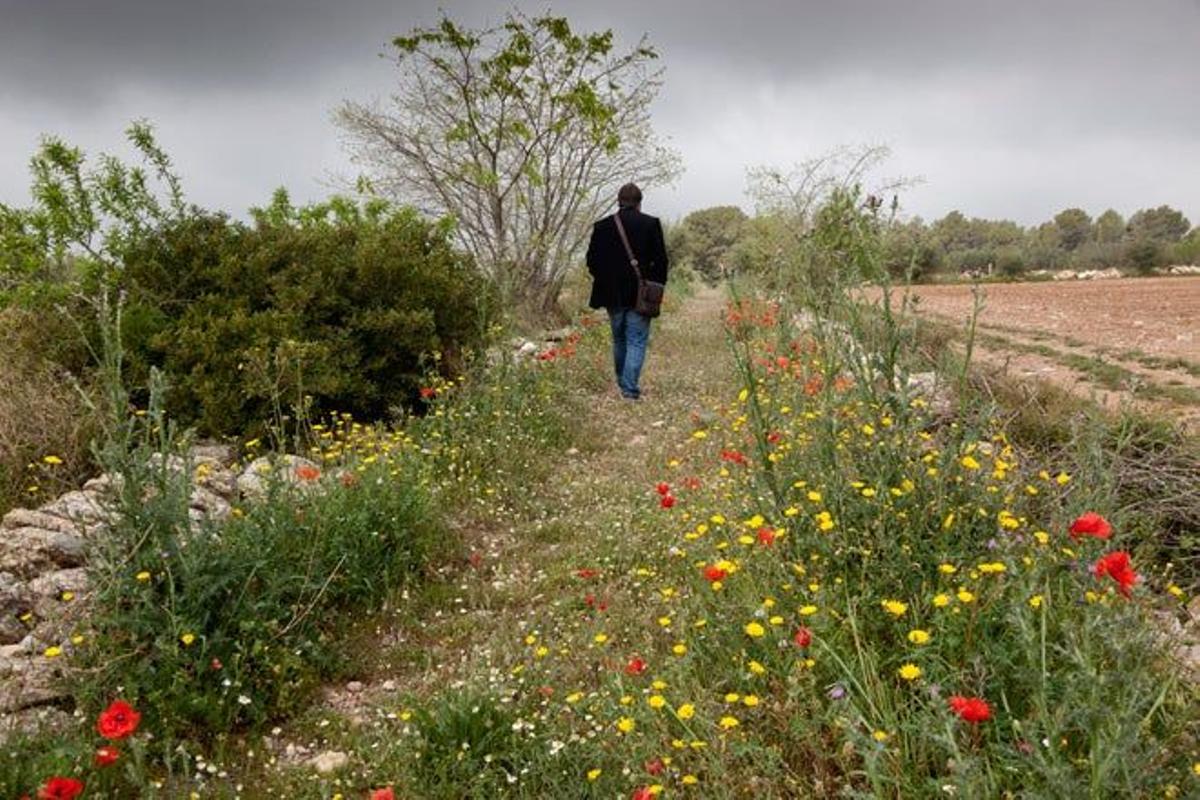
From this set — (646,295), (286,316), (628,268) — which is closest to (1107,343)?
(646,295)

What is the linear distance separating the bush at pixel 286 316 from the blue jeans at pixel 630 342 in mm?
1646

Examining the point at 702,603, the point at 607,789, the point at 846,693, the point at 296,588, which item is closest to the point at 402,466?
the point at 296,588

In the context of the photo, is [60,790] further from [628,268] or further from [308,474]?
[628,268]

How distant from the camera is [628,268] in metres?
8.43

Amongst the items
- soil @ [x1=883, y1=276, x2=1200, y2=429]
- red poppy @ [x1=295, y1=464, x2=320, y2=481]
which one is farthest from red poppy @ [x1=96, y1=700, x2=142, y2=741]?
soil @ [x1=883, y1=276, x2=1200, y2=429]

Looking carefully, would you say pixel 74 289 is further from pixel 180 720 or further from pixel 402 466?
pixel 180 720

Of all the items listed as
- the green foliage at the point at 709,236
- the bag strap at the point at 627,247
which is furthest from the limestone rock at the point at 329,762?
the green foliage at the point at 709,236

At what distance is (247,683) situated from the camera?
3.18 m

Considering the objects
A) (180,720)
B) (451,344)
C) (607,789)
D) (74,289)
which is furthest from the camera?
(451,344)

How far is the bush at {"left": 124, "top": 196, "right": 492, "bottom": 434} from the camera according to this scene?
601 cm

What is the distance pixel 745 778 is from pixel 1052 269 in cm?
4961

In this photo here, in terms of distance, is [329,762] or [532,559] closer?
[329,762]

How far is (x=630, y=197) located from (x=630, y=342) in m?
1.57

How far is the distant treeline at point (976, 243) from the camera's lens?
1875 centimetres
